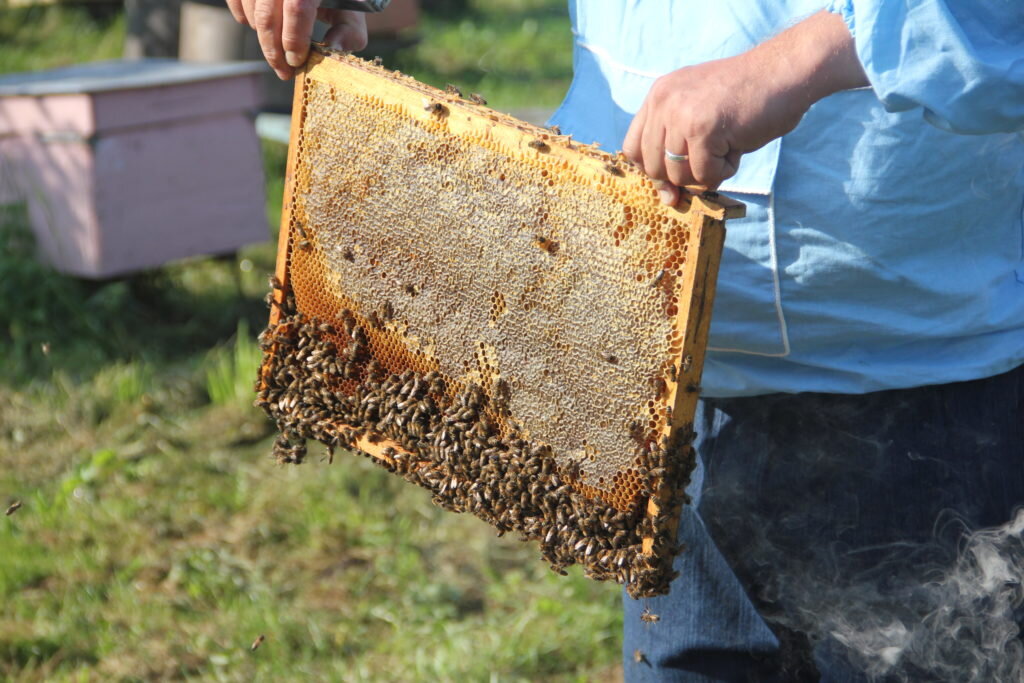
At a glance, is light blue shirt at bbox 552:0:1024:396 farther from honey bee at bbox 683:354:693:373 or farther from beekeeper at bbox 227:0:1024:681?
honey bee at bbox 683:354:693:373

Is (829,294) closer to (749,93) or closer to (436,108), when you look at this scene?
(749,93)

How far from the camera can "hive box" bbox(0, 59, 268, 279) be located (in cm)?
512

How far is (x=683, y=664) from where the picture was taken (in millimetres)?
2096

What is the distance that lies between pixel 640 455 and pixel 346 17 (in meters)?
1.04

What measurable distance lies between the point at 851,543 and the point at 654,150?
0.82 meters

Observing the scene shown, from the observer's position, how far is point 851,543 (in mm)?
1879

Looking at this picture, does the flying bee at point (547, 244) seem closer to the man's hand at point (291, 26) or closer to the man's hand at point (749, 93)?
the man's hand at point (749, 93)

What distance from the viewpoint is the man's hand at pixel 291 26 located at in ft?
6.20

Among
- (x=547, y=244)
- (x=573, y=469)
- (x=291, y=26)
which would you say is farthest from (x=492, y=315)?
(x=291, y=26)

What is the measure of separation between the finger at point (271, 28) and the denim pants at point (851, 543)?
1015 millimetres

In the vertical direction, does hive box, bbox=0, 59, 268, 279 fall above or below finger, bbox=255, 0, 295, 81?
below

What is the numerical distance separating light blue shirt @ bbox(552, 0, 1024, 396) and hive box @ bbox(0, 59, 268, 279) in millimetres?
3861

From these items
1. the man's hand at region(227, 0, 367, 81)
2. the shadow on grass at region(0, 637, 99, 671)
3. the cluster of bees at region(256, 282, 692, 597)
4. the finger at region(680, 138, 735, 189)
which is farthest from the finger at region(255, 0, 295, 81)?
the shadow on grass at region(0, 637, 99, 671)

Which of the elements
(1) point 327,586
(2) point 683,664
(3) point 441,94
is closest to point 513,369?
(3) point 441,94
